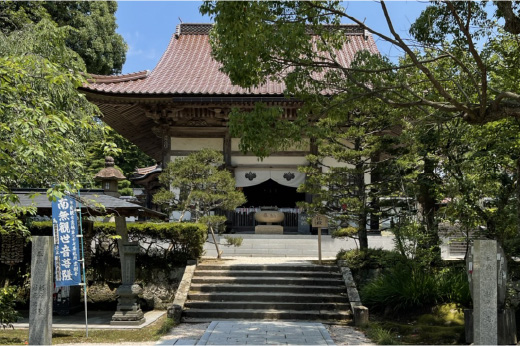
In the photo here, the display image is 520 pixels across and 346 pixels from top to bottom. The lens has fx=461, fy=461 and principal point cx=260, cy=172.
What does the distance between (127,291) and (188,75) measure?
9534mm

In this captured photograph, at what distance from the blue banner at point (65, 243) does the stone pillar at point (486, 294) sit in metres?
6.50

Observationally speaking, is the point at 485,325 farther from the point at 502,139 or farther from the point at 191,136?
the point at 191,136

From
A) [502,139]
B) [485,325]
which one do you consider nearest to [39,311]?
[485,325]

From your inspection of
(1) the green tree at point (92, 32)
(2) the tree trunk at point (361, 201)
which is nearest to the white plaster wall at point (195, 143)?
(2) the tree trunk at point (361, 201)

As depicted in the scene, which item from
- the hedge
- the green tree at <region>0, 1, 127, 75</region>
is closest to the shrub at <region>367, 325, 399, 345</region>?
the hedge

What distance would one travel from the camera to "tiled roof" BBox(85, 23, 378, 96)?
46.0 feet

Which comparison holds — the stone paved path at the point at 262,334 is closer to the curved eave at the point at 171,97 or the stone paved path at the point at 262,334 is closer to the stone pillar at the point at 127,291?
the stone pillar at the point at 127,291

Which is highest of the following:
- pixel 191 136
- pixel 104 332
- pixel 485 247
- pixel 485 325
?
pixel 191 136

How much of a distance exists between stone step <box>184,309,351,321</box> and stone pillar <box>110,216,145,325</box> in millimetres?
A: 1022

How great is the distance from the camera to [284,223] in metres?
16.9

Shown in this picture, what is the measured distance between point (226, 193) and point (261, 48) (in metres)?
6.18

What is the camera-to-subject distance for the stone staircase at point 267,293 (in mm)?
9289

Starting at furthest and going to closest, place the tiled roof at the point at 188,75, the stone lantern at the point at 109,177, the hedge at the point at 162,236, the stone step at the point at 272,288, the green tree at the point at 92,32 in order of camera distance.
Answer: the green tree at the point at 92,32 < the tiled roof at the point at 188,75 < the stone lantern at the point at 109,177 < the hedge at the point at 162,236 < the stone step at the point at 272,288

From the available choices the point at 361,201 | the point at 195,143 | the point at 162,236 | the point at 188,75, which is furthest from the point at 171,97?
the point at 361,201
